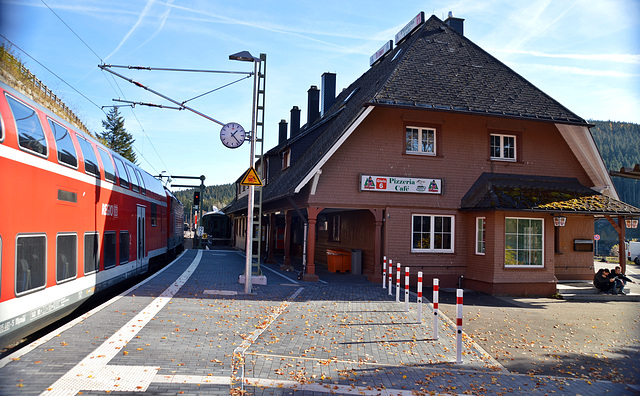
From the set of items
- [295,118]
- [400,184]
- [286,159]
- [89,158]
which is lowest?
[89,158]

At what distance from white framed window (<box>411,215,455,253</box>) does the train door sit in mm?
8868

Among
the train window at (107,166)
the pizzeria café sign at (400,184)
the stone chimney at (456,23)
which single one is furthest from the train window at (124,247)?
the stone chimney at (456,23)

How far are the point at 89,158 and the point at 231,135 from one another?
4473 millimetres

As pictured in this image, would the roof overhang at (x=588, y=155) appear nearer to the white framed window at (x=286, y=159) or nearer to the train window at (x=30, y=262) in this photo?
the white framed window at (x=286, y=159)

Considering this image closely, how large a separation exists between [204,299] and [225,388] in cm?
635

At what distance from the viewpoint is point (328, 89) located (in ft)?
101

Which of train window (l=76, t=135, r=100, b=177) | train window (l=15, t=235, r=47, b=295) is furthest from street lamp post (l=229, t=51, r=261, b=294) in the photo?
train window (l=15, t=235, r=47, b=295)

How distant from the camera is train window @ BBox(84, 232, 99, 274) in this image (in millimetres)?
10305

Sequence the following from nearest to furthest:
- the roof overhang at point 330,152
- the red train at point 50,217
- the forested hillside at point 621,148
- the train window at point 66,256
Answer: the red train at point 50,217 < the train window at point 66,256 < the roof overhang at point 330,152 < the forested hillside at point 621,148

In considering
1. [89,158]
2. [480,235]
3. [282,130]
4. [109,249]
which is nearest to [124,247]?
[109,249]

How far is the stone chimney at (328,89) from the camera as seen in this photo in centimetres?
3055

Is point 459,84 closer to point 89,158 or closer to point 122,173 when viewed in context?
point 122,173

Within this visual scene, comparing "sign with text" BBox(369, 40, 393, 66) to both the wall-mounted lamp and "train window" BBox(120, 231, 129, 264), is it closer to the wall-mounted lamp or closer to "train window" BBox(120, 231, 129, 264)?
the wall-mounted lamp

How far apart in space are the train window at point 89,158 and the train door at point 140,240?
5.36 m
